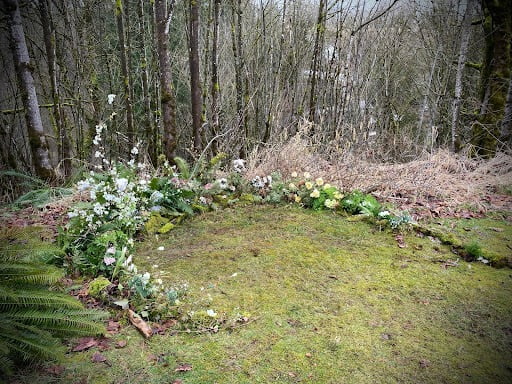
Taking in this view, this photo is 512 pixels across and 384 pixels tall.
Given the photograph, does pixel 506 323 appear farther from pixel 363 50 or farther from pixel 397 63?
pixel 397 63

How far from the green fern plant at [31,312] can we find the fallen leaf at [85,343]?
0.53 feet

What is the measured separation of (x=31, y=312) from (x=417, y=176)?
448 cm

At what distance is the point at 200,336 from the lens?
198 cm

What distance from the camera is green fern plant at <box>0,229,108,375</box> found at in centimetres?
150

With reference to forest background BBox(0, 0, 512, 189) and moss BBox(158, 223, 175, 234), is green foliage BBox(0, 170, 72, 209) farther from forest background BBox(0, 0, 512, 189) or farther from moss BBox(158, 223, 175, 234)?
moss BBox(158, 223, 175, 234)

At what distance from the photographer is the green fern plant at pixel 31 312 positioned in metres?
1.50

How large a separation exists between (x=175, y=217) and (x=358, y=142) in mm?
3238

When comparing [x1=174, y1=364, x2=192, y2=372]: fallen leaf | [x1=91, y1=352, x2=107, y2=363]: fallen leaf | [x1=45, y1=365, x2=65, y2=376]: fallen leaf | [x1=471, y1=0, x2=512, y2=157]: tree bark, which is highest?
[x1=471, y1=0, x2=512, y2=157]: tree bark

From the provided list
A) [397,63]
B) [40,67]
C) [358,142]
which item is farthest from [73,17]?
[397,63]

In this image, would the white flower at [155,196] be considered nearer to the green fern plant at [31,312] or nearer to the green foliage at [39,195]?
the green foliage at [39,195]

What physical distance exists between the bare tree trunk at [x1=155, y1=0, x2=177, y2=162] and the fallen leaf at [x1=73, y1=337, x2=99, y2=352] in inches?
131

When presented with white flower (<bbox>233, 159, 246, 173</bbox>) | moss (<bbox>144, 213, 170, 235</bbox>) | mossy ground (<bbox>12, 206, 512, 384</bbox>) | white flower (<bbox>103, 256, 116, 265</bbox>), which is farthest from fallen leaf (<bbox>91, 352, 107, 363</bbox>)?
white flower (<bbox>233, 159, 246, 173</bbox>)

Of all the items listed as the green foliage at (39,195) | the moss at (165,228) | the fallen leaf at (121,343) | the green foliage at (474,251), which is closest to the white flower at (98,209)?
the moss at (165,228)

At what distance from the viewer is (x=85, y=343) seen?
6.24 ft
